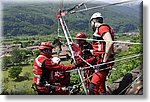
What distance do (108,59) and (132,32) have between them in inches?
10.8

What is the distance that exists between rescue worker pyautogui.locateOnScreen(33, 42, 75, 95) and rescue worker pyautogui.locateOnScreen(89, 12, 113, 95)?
0.67 ft

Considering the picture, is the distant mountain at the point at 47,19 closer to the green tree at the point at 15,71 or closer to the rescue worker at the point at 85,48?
the rescue worker at the point at 85,48

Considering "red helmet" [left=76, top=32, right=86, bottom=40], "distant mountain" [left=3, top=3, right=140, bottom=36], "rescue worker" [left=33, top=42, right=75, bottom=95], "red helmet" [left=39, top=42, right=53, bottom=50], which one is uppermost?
"distant mountain" [left=3, top=3, right=140, bottom=36]

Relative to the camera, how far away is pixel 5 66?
491cm

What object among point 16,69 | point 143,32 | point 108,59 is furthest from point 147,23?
point 16,69

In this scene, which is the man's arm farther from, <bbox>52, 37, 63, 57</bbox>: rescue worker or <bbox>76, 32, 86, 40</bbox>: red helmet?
<bbox>52, 37, 63, 57</bbox>: rescue worker

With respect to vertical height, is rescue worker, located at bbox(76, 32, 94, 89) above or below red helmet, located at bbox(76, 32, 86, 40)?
below

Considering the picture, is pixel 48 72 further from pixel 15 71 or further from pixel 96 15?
pixel 96 15

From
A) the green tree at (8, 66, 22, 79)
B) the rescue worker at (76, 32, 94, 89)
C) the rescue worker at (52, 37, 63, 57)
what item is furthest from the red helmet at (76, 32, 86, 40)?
the green tree at (8, 66, 22, 79)

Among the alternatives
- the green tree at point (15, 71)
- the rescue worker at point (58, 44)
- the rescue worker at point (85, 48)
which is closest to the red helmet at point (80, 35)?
the rescue worker at point (85, 48)

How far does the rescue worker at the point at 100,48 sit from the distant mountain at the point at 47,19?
0.05 m

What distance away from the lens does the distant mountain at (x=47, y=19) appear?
4.86 metres

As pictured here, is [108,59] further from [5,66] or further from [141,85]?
[5,66]

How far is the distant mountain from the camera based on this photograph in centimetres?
486
